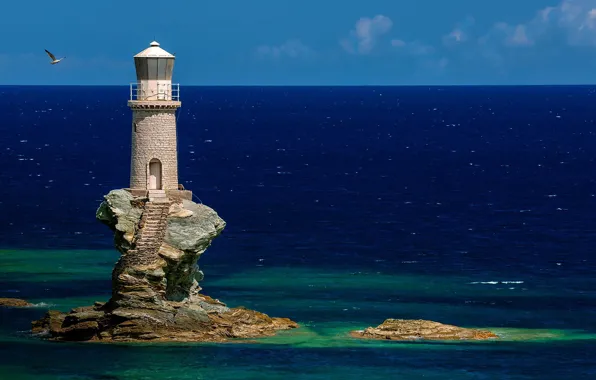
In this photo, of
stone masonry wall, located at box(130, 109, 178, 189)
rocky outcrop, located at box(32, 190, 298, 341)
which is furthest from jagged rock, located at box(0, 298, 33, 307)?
stone masonry wall, located at box(130, 109, 178, 189)

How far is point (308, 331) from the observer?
3179 inches

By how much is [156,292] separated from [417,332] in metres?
14.7

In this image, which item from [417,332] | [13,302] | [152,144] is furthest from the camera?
[13,302]

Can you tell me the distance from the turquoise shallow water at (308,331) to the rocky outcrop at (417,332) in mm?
1148

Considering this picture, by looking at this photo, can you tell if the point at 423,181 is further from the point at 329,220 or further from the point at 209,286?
the point at 209,286

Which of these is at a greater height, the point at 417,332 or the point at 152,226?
the point at 152,226

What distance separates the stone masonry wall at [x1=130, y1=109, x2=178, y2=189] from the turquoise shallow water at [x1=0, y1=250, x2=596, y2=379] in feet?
32.9

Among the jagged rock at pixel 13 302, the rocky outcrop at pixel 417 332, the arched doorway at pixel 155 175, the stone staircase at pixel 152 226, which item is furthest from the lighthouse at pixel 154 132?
the rocky outcrop at pixel 417 332

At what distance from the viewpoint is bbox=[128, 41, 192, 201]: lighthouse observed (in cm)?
7931

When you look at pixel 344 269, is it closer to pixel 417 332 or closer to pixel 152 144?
pixel 417 332

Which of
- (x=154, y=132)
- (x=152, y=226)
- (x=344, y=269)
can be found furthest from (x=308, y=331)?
(x=344, y=269)
